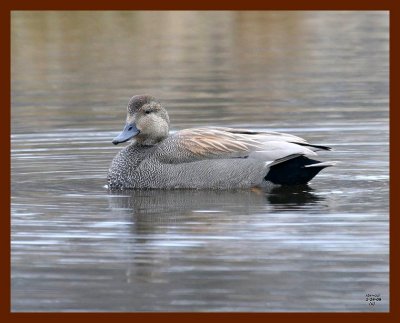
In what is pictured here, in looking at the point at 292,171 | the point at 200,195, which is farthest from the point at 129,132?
the point at 292,171

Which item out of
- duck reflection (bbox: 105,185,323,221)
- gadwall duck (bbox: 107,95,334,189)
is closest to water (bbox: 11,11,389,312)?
duck reflection (bbox: 105,185,323,221)

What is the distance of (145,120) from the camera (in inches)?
540

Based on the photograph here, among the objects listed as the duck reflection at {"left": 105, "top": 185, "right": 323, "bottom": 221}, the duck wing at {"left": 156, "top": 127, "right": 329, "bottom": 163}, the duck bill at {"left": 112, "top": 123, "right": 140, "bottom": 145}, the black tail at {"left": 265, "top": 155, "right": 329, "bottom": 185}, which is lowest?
the duck reflection at {"left": 105, "top": 185, "right": 323, "bottom": 221}

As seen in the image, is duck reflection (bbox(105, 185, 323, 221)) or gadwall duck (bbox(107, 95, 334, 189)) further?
gadwall duck (bbox(107, 95, 334, 189))

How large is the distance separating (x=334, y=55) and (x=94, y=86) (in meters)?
5.58

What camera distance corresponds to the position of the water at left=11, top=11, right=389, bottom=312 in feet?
30.6

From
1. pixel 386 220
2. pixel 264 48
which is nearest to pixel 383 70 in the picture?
pixel 264 48

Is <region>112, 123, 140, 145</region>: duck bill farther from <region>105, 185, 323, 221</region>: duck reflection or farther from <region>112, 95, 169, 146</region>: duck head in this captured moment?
<region>105, 185, 323, 221</region>: duck reflection

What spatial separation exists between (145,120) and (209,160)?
936 mm

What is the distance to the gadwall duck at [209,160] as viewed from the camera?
43.1ft

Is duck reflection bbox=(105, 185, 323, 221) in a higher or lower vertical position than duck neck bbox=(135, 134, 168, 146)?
lower

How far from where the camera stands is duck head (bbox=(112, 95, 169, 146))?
44.9 feet

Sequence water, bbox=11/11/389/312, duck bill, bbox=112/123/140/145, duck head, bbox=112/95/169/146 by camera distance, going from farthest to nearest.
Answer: duck head, bbox=112/95/169/146 → duck bill, bbox=112/123/140/145 → water, bbox=11/11/389/312

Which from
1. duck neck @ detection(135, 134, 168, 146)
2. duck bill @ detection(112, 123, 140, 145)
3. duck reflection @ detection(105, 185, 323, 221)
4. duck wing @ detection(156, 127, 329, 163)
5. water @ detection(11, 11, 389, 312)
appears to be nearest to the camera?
water @ detection(11, 11, 389, 312)
